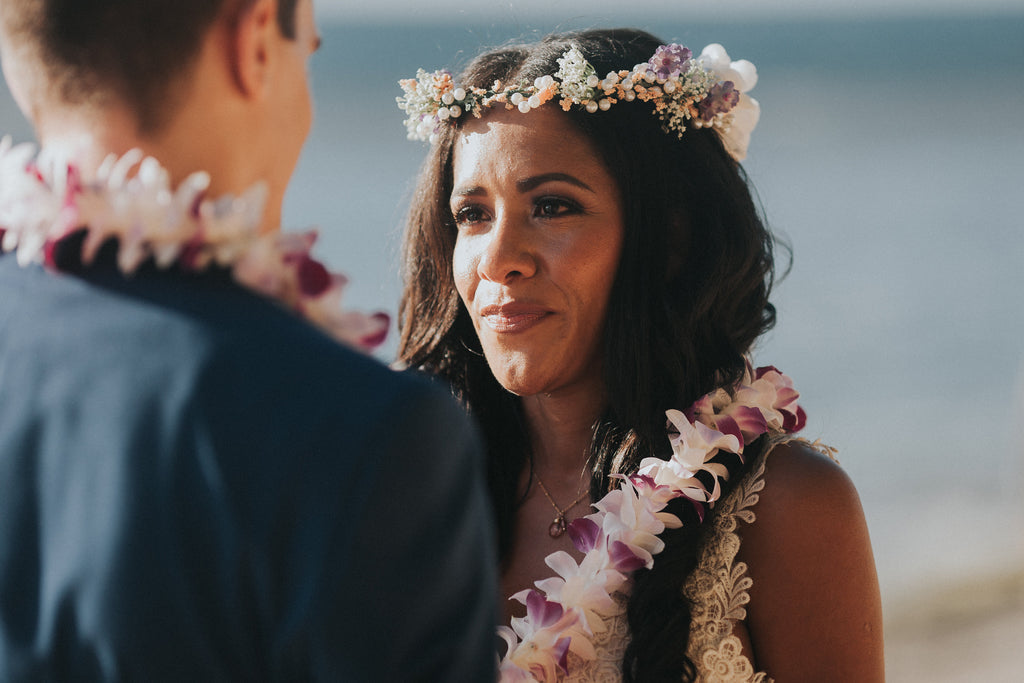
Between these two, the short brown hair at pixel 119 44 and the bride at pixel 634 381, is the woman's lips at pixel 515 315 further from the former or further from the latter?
the short brown hair at pixel 119 44

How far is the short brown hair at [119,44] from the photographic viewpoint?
4.31 feet

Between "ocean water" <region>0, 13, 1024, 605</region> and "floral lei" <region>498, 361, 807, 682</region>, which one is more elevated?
"ocean water" <region>0, 13, 1024, 605</region>

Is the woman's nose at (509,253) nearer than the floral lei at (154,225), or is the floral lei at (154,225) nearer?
the floral lei at (154,225)

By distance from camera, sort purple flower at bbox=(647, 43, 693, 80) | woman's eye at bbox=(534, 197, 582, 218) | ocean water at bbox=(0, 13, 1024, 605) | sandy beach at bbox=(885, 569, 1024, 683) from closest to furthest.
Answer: woman's eye at bbox=(534, 197, 582, 218), purple flower at bbox=(647, 43, 693, 80), sandy beach at bbox=(885, 569, 1024, 683), ocean water at bbox=(0, 13, 1024, 605)

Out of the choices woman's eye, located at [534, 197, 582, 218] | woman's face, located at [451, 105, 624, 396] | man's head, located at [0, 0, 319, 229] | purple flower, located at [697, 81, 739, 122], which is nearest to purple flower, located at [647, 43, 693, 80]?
purple flower, located at [697, 81, 739, 122]

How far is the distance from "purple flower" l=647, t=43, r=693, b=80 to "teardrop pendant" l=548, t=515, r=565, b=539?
1.18 metres

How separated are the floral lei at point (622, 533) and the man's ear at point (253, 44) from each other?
1.58 metres

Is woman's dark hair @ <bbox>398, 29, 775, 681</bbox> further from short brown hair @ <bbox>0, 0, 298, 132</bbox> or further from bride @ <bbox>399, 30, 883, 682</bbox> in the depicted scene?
short brown hair @ <bbox>0, 0, 298, 132</bbox>

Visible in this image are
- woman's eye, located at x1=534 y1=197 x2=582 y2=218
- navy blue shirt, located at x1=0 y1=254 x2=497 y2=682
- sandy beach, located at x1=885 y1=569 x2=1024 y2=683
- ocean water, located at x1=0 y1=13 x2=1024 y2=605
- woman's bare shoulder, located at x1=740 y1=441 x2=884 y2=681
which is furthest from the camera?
ocean water, located at x1=0 y1=13 x2=1024 y2=605

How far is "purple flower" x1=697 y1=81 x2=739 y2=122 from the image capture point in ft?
9.91

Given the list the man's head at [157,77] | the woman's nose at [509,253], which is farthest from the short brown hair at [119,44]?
the woman's nose at [509,253]

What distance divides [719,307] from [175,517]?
194cm

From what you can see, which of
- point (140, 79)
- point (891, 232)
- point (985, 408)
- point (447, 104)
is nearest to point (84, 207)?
point (140, 79)

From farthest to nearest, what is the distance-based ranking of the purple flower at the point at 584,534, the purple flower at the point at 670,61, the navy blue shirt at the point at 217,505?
the purple flower at the point at 670,61
the purple flower at the point at 584,534
the navy blue shirt at the point at 217,505
